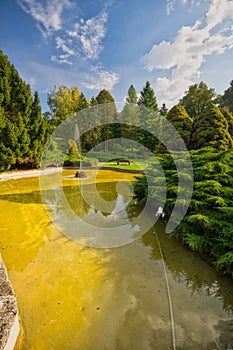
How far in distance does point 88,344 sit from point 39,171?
13892 mm

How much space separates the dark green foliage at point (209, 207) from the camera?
11.3ft

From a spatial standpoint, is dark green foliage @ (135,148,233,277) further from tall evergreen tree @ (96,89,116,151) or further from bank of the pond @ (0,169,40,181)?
tall evergreen tree @ (96,89,116,151)

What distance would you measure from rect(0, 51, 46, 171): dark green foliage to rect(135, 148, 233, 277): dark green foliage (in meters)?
10.8

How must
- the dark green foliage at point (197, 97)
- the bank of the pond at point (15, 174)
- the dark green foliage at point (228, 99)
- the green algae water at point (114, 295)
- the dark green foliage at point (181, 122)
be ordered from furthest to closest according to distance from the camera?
the dark green foliage at point (228, 99) < the dark green foliage at point (197, 97) < the bank of the pond at point (15, 174) < the dark green foliage at point (181, 122) < the green algae water at point (114, 295)

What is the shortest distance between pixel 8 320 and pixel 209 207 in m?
4.60

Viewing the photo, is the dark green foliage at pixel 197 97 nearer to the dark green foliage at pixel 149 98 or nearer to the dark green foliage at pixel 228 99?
the dark green foliage at pixel 228 99

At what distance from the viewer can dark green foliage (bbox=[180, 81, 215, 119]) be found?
27.5 metres

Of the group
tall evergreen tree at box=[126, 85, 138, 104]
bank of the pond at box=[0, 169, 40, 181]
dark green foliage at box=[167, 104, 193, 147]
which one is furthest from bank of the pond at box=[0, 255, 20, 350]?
A: tall evergreen tree at box=[126, 85, 138, 104]

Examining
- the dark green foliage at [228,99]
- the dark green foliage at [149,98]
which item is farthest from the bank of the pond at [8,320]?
the dark green foliage at [228,99]

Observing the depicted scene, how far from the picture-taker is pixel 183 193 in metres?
4.97

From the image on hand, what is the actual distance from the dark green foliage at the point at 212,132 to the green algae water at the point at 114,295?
277 inches

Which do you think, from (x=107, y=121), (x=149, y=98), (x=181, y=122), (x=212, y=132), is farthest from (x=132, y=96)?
(x=212, y=132)

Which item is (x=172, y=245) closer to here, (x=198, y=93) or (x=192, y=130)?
(x=192, y=130)

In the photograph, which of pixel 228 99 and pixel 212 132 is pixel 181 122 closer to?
pixel 212 132
